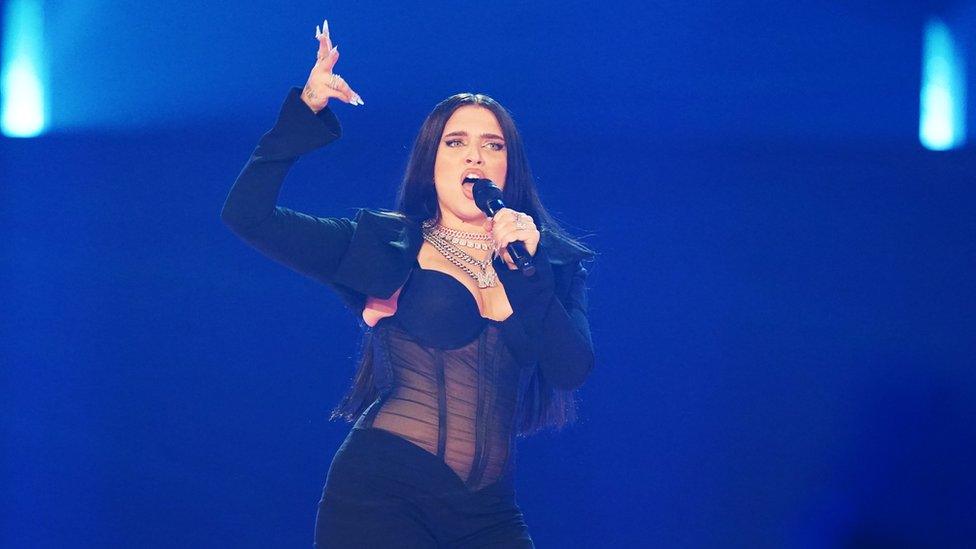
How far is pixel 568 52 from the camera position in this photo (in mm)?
3404

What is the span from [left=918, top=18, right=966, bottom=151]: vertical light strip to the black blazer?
5.44ft

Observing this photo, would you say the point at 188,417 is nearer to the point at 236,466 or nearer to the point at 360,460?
the point at 236,466

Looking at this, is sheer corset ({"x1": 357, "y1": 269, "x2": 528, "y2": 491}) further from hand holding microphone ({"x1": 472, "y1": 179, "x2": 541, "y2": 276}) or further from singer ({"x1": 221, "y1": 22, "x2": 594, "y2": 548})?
hand holding microphone ({"x1": 472, "y1": 179, "x2": 541, "y2": 276})

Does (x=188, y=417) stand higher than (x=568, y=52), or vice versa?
(x=568, y=52)

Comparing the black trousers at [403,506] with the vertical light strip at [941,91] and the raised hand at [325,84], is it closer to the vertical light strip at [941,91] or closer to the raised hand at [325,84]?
the raised hand at [325,84]

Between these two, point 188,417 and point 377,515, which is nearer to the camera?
point 377,515

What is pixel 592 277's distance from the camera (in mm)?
3406

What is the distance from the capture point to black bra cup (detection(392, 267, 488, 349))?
2.17 metres

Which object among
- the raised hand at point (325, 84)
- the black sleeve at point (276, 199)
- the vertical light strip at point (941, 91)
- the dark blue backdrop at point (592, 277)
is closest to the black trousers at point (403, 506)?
the black sleeve at point (276, 199)

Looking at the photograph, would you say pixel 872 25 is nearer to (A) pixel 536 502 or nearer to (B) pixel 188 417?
(A) pixel 536 502

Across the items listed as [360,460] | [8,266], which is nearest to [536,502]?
[360,460]

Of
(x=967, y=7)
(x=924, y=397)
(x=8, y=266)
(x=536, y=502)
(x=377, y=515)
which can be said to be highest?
(x=967, y=7)

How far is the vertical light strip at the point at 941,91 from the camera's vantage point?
3.44 m

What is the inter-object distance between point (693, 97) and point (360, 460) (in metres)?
1.81
